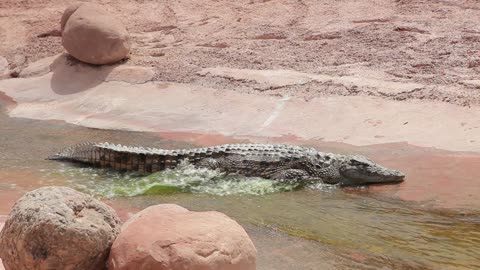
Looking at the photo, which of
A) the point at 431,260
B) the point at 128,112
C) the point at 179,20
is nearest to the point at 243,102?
the point at 128,112

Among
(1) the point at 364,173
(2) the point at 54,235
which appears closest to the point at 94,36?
(1) the point at 364,173

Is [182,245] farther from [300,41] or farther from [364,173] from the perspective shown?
[300,41]

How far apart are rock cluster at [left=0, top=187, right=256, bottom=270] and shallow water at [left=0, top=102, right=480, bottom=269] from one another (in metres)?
0.83

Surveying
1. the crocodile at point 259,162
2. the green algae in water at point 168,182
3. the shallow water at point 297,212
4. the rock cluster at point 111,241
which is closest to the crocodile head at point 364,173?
the crocodile at point 259,162

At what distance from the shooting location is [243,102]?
9.38 meters

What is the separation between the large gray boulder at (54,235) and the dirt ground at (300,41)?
5822 millimetres

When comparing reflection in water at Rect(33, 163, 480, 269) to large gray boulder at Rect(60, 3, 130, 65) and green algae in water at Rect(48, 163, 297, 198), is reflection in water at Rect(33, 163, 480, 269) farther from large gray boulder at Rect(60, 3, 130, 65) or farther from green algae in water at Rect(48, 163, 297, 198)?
large gray boulder at Rect(60, 3, 130, 65)

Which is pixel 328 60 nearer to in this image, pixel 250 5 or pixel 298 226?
pixel 250 5

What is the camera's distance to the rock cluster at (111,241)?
3.40 metres

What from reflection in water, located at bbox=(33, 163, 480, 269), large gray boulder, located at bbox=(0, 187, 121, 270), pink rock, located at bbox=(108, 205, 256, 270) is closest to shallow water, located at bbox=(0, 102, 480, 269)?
reflection in water, located at bbox=(33, 163, 480, 269)

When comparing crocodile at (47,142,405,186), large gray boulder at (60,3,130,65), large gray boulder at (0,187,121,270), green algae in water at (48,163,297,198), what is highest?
large gray boulder at (60,3,130,65)

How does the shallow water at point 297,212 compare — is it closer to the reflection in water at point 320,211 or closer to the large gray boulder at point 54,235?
the reflection in water at point 320,211

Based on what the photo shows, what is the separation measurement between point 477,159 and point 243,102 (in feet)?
11.7

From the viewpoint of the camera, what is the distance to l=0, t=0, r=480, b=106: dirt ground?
9.34 metres
